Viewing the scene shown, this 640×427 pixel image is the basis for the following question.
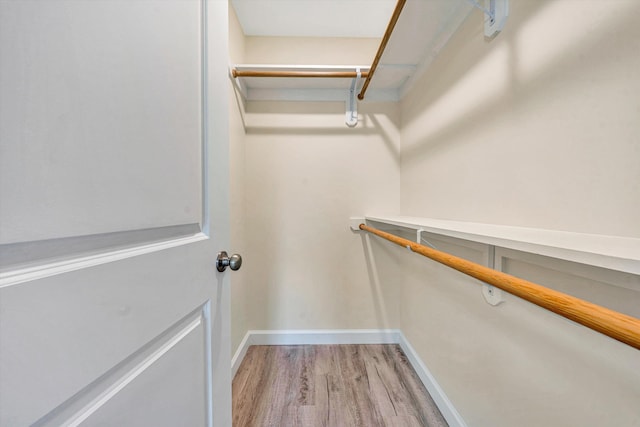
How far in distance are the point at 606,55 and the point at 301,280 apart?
167cm

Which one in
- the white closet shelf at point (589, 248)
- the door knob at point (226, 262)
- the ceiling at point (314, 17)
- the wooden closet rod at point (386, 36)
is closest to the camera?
the white closet shelf at point (589, 248)

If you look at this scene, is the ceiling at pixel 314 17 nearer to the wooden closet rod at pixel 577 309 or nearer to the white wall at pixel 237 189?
the white wall at pixel 237 189

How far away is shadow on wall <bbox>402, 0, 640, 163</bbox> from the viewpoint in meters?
0.57

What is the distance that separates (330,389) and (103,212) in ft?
4.65

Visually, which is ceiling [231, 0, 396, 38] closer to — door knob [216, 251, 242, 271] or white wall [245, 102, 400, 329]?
white wall [245, 102, 400, 329]

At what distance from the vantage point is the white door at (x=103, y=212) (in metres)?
0.26

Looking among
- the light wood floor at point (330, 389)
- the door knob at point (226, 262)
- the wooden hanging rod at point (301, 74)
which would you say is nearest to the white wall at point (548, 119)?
the wooden hanging rod at point (301, 74)

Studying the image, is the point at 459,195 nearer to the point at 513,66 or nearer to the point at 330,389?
the point at 513,66

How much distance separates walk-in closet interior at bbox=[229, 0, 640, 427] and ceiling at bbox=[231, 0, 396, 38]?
50 millimetres

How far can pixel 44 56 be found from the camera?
0.92 feet

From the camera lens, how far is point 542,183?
692 mm

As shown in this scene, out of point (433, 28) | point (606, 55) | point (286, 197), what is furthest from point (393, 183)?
point (606, 55)

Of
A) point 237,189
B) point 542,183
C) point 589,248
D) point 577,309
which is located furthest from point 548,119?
point 237,189

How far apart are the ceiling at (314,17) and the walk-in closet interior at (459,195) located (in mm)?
50
